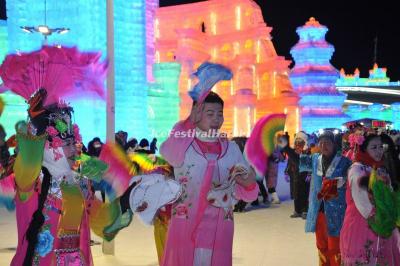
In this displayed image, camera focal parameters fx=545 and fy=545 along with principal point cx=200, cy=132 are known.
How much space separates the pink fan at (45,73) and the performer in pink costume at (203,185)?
2.95 ft

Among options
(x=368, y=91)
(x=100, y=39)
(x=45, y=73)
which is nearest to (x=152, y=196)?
(x=45, y=73)

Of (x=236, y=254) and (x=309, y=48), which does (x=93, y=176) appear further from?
(x=309, y=48)

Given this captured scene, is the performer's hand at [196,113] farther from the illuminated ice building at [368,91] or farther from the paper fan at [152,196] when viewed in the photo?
the illuminated ice building at [368,91]

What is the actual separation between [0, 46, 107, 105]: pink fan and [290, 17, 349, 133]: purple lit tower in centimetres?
2980

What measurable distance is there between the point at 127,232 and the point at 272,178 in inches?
200

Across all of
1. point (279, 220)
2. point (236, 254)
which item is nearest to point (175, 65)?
point (279, 220)

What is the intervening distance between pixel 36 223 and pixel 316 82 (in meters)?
30.7

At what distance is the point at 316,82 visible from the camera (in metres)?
33.2

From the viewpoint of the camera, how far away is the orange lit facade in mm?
35281

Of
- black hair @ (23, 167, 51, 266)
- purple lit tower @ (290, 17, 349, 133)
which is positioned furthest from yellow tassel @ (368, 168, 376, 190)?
purple lit tower @ (290, 17, 349, 133)

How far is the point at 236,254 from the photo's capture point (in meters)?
7.29

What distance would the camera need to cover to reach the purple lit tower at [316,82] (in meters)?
32.8

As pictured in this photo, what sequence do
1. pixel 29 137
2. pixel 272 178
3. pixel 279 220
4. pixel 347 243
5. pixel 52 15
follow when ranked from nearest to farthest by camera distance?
pixel 29 137
pixel 347 243
pixel 279 220
pixel 272 178
pixel 52 15

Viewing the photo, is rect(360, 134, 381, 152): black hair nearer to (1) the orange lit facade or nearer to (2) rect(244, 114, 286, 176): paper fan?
(2) rect(244, 114, 286, 176): paper fan
